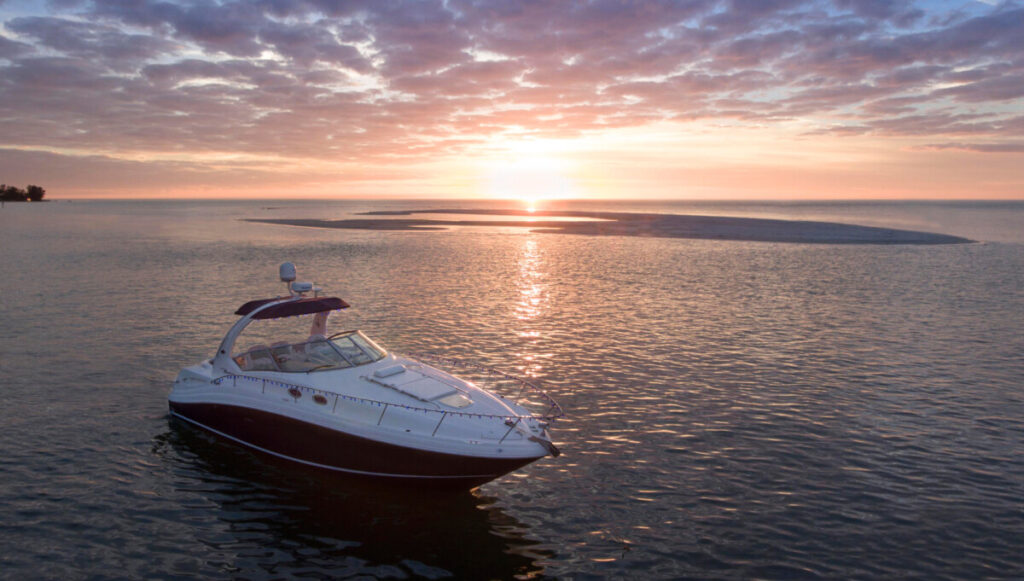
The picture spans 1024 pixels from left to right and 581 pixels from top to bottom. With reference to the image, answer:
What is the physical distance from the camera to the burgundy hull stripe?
33.8 feet

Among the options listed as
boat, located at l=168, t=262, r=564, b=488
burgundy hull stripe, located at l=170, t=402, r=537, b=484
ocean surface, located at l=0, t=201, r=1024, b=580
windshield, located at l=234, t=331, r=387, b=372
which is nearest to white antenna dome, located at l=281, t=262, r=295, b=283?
boat, located at l=168, t=262, r=564, b=488

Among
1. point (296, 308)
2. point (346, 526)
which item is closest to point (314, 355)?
point (296, 308)

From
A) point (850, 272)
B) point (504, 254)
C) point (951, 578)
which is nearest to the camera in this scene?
point (951, 578)

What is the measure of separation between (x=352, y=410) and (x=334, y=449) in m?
0.81

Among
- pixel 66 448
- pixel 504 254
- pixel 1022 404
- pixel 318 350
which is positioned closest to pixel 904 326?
pixel 1022 404

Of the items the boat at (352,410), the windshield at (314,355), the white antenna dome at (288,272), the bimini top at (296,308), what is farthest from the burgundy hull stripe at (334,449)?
the white antenna dome at (288,272)

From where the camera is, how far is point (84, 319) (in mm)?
24672

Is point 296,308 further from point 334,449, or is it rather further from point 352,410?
point 334,449

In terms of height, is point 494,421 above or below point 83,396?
above

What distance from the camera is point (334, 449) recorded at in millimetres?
11273

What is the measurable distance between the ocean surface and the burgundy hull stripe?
19.7 inches

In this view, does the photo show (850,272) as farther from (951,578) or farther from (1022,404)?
(951,578)

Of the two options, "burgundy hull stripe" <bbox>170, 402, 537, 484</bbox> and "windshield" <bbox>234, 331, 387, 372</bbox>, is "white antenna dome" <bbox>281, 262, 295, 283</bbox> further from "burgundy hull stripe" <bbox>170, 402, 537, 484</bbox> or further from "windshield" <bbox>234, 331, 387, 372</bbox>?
"burgundy hull stripe" <bbox>170, 402, 537, 484</bbox>

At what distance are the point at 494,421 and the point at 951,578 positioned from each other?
6940 millimetres
